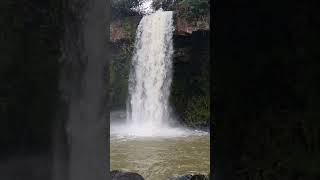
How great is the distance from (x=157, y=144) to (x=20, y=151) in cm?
1284

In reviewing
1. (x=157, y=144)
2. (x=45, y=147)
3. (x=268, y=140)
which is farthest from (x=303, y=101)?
(x=157, y=144)

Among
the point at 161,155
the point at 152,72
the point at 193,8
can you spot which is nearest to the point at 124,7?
the point at 193,8

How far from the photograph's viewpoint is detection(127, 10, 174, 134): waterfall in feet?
66.6

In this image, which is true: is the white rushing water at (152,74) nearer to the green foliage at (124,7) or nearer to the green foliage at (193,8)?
the green foliage at (193,8)

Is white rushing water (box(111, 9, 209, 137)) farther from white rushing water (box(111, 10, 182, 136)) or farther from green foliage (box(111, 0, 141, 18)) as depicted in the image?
green foliage (box(111, 0, 141, 18))

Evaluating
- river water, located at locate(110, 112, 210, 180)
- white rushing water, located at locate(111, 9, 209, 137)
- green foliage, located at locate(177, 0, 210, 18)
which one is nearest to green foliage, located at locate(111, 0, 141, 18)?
white rushing water, located at locate(111, 9, 209, 137)

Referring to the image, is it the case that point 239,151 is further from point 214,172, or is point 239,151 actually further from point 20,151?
point 20,151

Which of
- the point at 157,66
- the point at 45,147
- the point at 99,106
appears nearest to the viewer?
the point at 45,147

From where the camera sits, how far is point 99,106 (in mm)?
2143

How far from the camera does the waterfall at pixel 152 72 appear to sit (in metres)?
20.3

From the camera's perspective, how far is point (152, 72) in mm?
20531

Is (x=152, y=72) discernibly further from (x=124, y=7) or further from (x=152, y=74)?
(x=124, y=7)

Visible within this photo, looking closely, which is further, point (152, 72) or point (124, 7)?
point (124, 7)

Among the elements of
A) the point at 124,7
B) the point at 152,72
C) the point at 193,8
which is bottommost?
the point at 152,72
